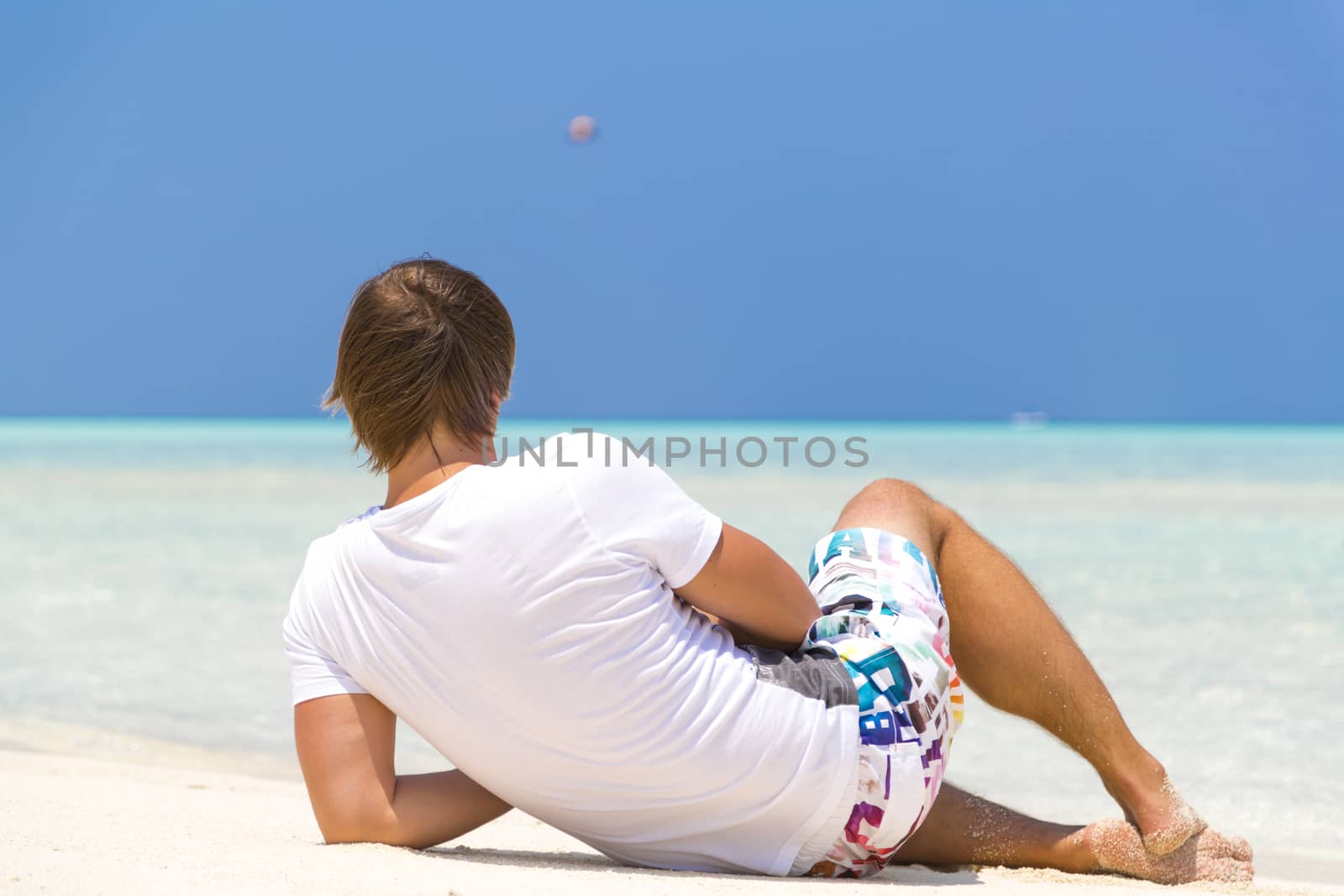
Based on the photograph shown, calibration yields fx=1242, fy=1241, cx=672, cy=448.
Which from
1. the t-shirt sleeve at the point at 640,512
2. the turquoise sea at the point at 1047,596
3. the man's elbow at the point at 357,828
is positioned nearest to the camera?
the t-shirt sleeve at the point at 640,512

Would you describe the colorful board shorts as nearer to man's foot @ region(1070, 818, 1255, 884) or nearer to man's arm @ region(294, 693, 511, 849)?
man's foot @ region(1070, 818, 1255, 884)

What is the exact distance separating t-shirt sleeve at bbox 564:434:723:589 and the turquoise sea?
1.88 metres

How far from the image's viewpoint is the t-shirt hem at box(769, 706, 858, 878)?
175 centimetres

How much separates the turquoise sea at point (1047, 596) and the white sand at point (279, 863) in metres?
1.08

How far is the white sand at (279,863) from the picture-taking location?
1635 mm

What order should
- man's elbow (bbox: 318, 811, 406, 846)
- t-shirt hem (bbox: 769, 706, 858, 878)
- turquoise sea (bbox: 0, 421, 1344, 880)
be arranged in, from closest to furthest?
t-shirt hem (bbox: 769, 706, 858, 878)
man's elbow (bbox: 318, 811, 406, 846)
turquoise sea (bbox: 0, 421, 1344, 880)

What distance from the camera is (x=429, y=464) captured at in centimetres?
174

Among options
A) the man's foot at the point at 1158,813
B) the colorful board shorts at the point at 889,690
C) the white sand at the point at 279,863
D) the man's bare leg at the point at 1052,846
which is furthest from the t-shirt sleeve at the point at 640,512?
the man's foot at the point at 1158,813

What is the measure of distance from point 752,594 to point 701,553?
12 centimetres

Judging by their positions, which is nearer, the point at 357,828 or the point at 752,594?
the point at 752,594

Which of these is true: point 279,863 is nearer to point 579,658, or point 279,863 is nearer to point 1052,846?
point 579,658

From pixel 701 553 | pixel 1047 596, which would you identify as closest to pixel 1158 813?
pixel 701 553

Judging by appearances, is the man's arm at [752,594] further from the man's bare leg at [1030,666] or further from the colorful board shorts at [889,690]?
the man's bare leg at [1030,666]

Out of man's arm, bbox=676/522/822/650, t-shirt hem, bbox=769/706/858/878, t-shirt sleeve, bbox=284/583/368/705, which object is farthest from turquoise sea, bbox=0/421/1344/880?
t-shirt sleeve, bbox=284/583/368/705
